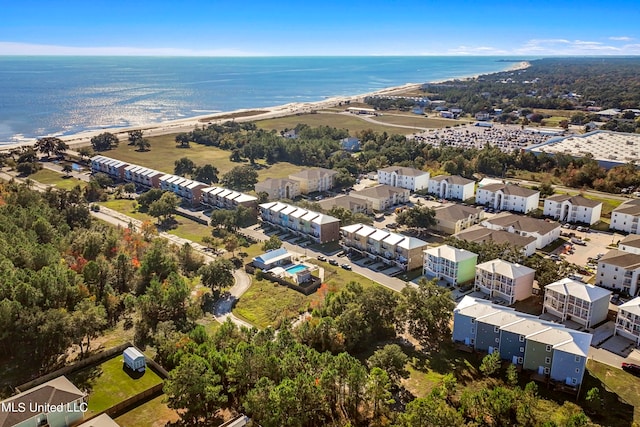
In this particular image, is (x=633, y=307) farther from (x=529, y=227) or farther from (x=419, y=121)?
(x=419, y=121)

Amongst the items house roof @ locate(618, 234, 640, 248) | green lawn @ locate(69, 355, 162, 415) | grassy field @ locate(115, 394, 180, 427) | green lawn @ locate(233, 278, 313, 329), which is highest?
house roof @ locate(618, 234, 640, 248)

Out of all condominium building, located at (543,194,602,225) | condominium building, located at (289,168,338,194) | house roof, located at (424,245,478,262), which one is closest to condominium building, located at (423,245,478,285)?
house roof, located at (424,245,478,262)

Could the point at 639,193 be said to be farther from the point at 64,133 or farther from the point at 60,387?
the point at 64,133

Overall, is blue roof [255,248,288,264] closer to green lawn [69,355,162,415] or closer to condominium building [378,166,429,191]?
green lawn [69,355,162,415]

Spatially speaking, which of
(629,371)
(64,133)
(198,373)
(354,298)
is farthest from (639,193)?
(64,133)

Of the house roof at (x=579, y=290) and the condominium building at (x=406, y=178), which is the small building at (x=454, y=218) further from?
the house roof at (x=579, y=290)

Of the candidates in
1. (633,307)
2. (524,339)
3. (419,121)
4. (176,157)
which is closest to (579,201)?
(633,307)

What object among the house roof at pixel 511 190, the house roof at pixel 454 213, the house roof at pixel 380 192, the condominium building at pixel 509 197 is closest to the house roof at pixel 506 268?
the house roof at pixel 454 213
